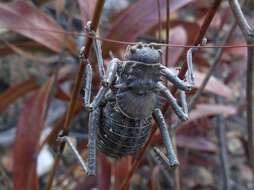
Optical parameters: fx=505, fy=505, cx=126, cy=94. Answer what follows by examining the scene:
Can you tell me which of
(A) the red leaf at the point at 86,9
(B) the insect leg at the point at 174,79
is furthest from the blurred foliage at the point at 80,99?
(B) the insect leg at the point at 174,79

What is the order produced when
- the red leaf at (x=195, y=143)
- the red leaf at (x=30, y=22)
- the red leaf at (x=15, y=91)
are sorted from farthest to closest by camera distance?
the red leaf at (x=195, y=143), the red leaf at (x=15, y=91), the red leaf at (x=30, y=22)

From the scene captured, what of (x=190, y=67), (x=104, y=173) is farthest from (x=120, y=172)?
(x=190, y=67)

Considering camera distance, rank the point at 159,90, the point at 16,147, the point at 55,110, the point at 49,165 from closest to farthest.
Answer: the point at 159,90, the point at 16,147, the point at 49,165, the point at 55,110

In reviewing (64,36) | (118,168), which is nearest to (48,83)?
(64,36)

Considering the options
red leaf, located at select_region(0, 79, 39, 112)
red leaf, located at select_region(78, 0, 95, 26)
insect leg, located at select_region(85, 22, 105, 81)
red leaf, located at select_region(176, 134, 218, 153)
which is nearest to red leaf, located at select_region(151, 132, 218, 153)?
red leaf, located at select_region(176, 134, 218, 153)

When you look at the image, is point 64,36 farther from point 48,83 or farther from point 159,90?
point 159,90

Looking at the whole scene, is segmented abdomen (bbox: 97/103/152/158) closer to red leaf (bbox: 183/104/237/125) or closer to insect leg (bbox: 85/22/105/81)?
insect leg (bbox: 85/22/105/81)

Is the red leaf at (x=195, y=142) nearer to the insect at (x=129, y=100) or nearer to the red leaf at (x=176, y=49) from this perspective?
the red leaf at (x=176, y=49)
